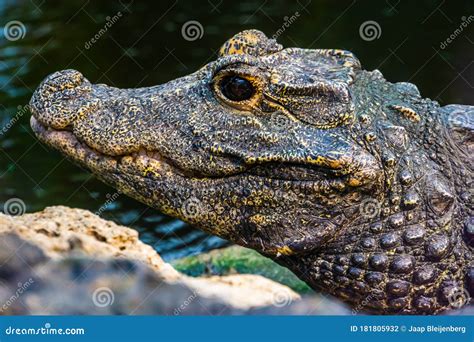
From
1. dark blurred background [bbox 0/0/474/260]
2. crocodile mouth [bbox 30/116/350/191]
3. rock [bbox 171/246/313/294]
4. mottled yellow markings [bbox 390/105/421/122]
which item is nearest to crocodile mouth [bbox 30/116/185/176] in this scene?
crocodile mouth [bbox 30/116/350/191]

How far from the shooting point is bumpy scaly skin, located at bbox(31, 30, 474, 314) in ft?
10.7

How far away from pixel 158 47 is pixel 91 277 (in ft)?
15.1

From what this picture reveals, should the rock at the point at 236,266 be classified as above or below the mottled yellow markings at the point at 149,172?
below

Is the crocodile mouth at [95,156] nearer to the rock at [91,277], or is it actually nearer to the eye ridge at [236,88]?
the eye ridge at [236,88]

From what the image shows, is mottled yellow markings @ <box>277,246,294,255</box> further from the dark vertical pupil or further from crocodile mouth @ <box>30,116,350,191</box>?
the dark vertical pupil

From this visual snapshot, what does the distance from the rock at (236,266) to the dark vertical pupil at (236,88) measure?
2.27 meters

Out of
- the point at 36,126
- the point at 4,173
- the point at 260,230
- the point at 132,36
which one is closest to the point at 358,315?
the point at 260,230

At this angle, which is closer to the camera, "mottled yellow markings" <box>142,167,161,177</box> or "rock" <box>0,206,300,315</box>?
"mottled yellow markings" <box>142,167,161,177</box>

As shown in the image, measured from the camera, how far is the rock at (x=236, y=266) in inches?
214

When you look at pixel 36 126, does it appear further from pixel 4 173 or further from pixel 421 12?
pixel 421 12

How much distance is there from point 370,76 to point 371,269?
893 millimetres

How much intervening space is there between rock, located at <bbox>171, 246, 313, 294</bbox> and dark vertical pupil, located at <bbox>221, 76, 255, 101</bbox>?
89.5 inches

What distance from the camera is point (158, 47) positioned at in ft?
28.3

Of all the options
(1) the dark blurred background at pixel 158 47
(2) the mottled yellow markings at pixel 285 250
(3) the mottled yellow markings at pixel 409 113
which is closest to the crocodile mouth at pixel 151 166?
(2) the mottled yellow markings at pixel 285 250
